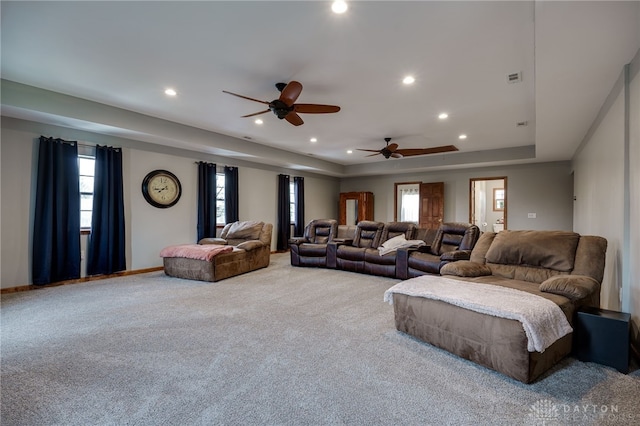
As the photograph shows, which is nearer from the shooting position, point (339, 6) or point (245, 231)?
point (339, 6)

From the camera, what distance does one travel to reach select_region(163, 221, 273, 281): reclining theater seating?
4.93 metres

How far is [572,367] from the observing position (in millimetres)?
2211

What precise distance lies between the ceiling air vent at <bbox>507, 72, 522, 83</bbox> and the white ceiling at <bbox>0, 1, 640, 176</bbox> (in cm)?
6

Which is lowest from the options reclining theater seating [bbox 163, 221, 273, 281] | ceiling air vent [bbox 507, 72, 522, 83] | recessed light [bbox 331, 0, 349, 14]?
reclining theater seating [bbox 163, 221, 273, 281]

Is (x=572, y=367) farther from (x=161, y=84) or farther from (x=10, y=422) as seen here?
(x=161, y=84)

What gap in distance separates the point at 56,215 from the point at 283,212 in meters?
5.09

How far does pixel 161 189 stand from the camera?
5926mm

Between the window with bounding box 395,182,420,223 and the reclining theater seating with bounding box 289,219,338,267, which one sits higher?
the window with bounding box 395,182,420,223

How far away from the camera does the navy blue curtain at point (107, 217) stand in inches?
197

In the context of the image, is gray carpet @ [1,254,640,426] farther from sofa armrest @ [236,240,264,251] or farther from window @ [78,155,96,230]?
sofa armrest @ [236,240,264,251]

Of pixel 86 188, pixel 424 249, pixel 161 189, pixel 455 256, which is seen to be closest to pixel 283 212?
pixel 161 189

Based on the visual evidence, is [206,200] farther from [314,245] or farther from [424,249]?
[424,249]

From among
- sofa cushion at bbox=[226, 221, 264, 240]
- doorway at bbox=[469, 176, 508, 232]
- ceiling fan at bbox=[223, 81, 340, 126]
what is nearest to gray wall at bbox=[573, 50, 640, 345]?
ceiling fan at bbox=[223, 81, 340, 126]

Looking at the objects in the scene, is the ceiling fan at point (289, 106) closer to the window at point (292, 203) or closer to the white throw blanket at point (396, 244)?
the white throw blanket at point (396, 244)
